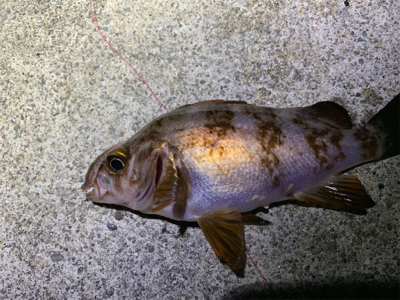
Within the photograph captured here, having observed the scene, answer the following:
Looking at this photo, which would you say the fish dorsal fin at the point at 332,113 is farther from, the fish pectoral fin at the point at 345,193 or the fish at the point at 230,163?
the fish pectoral fin at the point at 345,193

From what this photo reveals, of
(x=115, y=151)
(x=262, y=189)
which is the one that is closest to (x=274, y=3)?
(x=262, y=189)

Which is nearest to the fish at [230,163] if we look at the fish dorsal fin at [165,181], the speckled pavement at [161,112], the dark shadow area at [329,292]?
the fish dorsal fin at [165,181]

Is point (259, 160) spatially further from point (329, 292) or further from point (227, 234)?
point (329, 292)

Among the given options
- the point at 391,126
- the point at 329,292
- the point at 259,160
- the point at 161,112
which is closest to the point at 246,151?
the point at 259,160

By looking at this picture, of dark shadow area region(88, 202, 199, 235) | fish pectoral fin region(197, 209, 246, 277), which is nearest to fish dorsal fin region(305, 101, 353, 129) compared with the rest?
fish pectoral fin region(197, 209, 246, 277)

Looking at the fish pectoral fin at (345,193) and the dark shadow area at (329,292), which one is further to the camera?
the dark shadow area at (329,292)

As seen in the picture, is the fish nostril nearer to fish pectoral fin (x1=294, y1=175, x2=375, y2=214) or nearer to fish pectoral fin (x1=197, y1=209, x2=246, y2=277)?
fish pectoral fin (x1=197, y1=209, x2=246, y2=277)
